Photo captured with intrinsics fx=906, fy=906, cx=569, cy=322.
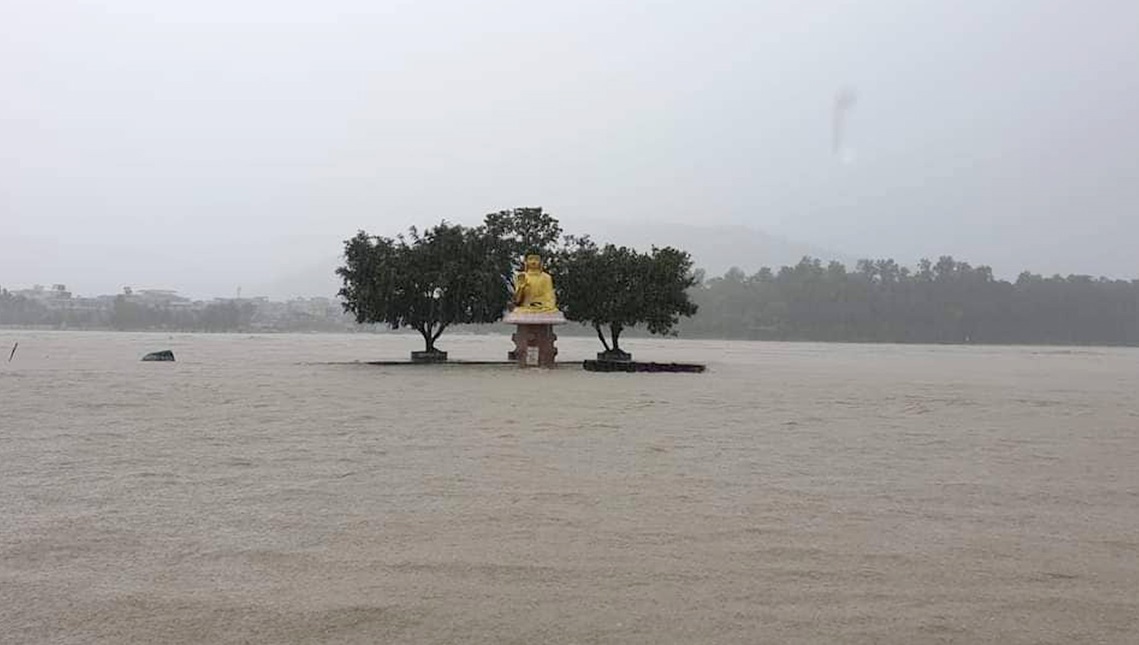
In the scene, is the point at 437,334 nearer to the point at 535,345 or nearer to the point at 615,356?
the point at 535,345

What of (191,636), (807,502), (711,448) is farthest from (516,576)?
(711,448)

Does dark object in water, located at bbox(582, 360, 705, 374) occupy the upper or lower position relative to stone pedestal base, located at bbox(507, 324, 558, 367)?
lower

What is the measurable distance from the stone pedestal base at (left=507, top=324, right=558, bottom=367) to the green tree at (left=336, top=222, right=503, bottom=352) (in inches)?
125

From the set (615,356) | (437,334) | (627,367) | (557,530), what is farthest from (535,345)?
(557,530)

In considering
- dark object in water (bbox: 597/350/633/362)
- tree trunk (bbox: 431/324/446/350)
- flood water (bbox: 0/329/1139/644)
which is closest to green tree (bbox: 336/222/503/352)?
tree trunk (bbox: 431/324/446/350)

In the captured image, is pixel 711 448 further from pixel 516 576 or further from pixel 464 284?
pixel 464 284

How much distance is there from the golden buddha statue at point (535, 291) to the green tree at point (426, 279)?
338 centimetres

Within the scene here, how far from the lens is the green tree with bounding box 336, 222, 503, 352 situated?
115 feet

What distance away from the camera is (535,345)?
32.9 metres

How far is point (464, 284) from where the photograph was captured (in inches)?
1390

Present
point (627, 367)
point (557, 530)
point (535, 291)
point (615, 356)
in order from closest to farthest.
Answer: point (557, 530) < point (535, 291) < point (627, 367) < point (615, 356)

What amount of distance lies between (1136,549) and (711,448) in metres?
5.70

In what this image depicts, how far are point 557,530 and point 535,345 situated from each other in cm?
2623

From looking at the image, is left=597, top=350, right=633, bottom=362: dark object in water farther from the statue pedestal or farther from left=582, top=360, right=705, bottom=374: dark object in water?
the statue pedestal
